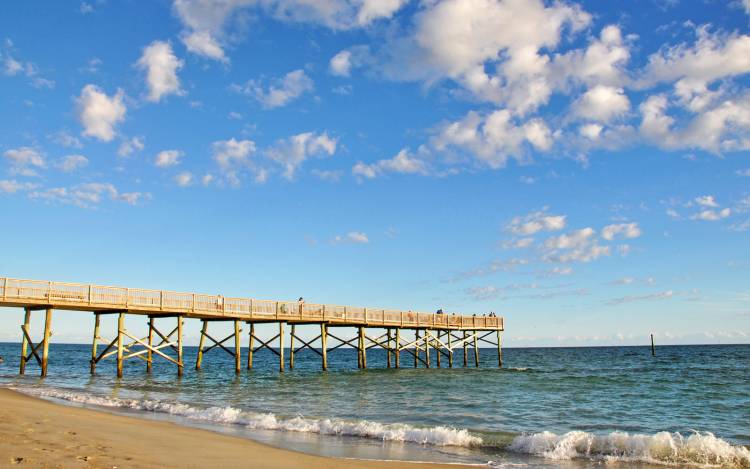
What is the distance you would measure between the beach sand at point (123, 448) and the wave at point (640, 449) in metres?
3.18

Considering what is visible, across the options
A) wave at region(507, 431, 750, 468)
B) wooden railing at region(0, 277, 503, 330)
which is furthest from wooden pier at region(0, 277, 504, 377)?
wave at region(507, 431, 750, 468)

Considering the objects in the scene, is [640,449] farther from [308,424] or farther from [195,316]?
[195,316]

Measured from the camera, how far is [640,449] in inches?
431

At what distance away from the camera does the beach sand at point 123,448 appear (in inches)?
282

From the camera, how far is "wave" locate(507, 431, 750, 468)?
10461 mm

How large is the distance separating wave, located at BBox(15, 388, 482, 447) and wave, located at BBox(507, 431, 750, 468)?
139cm

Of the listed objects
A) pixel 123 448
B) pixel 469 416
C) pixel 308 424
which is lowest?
pixel 469 416

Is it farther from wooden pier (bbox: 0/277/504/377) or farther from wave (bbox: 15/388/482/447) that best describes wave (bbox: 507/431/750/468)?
wooden pier (bbox: 0/277/504/377)

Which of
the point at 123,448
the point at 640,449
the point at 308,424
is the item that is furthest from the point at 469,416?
the point at 123,448

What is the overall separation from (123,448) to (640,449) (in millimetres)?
9460

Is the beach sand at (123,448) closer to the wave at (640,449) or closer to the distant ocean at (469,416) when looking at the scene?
the distant ocean at (469,416)

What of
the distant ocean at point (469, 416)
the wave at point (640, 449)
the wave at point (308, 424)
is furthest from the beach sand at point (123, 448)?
the wave at point (640, 449)

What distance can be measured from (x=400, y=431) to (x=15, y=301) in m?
17.7

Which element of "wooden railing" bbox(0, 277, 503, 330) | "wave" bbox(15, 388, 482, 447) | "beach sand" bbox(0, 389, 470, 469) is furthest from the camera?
"wooden railing" bbox(0, 277, 503, 330)
